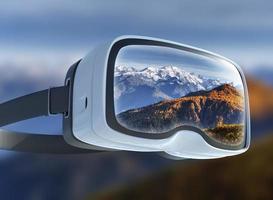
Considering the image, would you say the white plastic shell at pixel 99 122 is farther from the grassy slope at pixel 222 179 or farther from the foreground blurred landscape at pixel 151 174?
the grassy slope at pixel 222 179

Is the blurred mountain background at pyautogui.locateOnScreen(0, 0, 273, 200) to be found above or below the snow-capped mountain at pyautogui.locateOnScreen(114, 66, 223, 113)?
below

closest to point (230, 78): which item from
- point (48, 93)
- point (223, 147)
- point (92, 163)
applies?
point (223, 147)

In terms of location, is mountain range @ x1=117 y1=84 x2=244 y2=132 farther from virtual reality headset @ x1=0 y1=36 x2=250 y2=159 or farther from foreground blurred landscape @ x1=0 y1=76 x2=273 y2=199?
foreground blurred landscape @ x1=0 y1=76 x2=273 y2=199

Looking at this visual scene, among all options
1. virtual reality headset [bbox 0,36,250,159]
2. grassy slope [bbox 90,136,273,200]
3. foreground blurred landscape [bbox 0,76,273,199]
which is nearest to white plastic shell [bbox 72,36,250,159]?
virtual reality headset [bbox 0,36,250,159]

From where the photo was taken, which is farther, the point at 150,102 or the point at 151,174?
the point at 151,174

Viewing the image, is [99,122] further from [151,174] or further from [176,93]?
[151,174]

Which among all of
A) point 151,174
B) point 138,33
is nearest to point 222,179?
point 151,174

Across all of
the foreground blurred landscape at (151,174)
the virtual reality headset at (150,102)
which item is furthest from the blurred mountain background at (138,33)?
the virtual reality headset at (150,102)

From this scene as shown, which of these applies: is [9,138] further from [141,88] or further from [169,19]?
[169,19]
